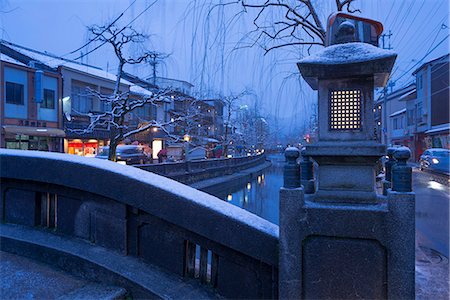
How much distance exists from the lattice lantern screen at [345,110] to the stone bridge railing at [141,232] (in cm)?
159

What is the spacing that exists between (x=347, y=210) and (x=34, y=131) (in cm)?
2912

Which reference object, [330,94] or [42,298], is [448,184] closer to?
[330,94]

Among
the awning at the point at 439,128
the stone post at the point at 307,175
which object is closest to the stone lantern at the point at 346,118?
the stone post at the point at 307,175

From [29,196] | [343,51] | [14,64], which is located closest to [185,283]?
[29,196]

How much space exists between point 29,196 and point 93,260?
1.57 m

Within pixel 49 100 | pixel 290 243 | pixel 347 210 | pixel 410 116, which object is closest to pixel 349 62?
pixel 347 210

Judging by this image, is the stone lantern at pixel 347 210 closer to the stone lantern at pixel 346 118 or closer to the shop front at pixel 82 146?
the stone lantern at pixel 346 118

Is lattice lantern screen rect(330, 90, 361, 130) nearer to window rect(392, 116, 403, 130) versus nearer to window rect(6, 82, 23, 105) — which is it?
window rect(6, 82, 23, 105)

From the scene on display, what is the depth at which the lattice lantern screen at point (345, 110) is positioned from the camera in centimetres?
394

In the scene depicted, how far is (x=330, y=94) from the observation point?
13.2 feet

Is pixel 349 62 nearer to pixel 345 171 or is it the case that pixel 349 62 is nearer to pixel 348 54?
pixel 348 54

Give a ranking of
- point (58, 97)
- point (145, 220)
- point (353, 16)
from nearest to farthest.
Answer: point (145, 220)
point (353, 16)
point (58, 97)

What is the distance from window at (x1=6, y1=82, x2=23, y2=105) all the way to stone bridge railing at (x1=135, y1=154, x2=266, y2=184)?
1571 cm

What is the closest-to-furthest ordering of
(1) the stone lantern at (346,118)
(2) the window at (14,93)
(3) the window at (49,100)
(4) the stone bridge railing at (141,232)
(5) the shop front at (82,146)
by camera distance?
(4) the stone bridge railing at (141,232) < (1) the stone lantern at (346,118) < (2) the window at (14,93) < (3) the window at (49,100) < (5) the shop front at (82,146)
